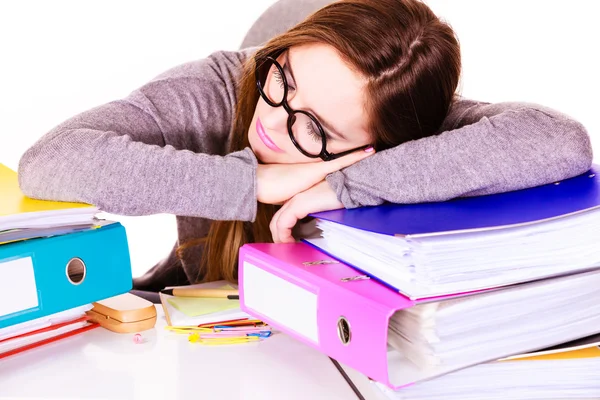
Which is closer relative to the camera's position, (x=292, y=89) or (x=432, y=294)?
(x=432, y=294)

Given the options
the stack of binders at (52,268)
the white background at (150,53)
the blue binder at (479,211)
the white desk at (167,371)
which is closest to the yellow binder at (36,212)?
the stack of binders at (52,268)

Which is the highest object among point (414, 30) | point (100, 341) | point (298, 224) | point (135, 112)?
point (414, 30)

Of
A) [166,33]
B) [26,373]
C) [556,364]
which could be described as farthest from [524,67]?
[26,373]

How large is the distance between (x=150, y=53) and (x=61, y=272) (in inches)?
66.2

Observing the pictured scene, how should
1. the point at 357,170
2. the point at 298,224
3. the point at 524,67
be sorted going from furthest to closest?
the point at 524,67 < the point at 298,224 < the point at 357,170

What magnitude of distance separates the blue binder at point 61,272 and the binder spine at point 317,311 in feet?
0.58

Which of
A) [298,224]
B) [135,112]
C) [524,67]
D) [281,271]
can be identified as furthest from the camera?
[524,67]

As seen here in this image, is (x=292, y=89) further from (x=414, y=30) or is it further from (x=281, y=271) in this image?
(x=281, y=271)

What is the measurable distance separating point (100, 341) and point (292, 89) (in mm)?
483

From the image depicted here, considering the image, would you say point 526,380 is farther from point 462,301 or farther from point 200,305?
point 200,305

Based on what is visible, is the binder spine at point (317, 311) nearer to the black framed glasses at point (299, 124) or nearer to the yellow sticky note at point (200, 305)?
the yellow sticky note at point (200, 305)

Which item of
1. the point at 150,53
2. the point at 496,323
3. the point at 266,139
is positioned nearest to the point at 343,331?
the point at 496,323

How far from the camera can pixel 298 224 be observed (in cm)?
111

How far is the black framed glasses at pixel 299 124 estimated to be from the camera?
3.67ft
